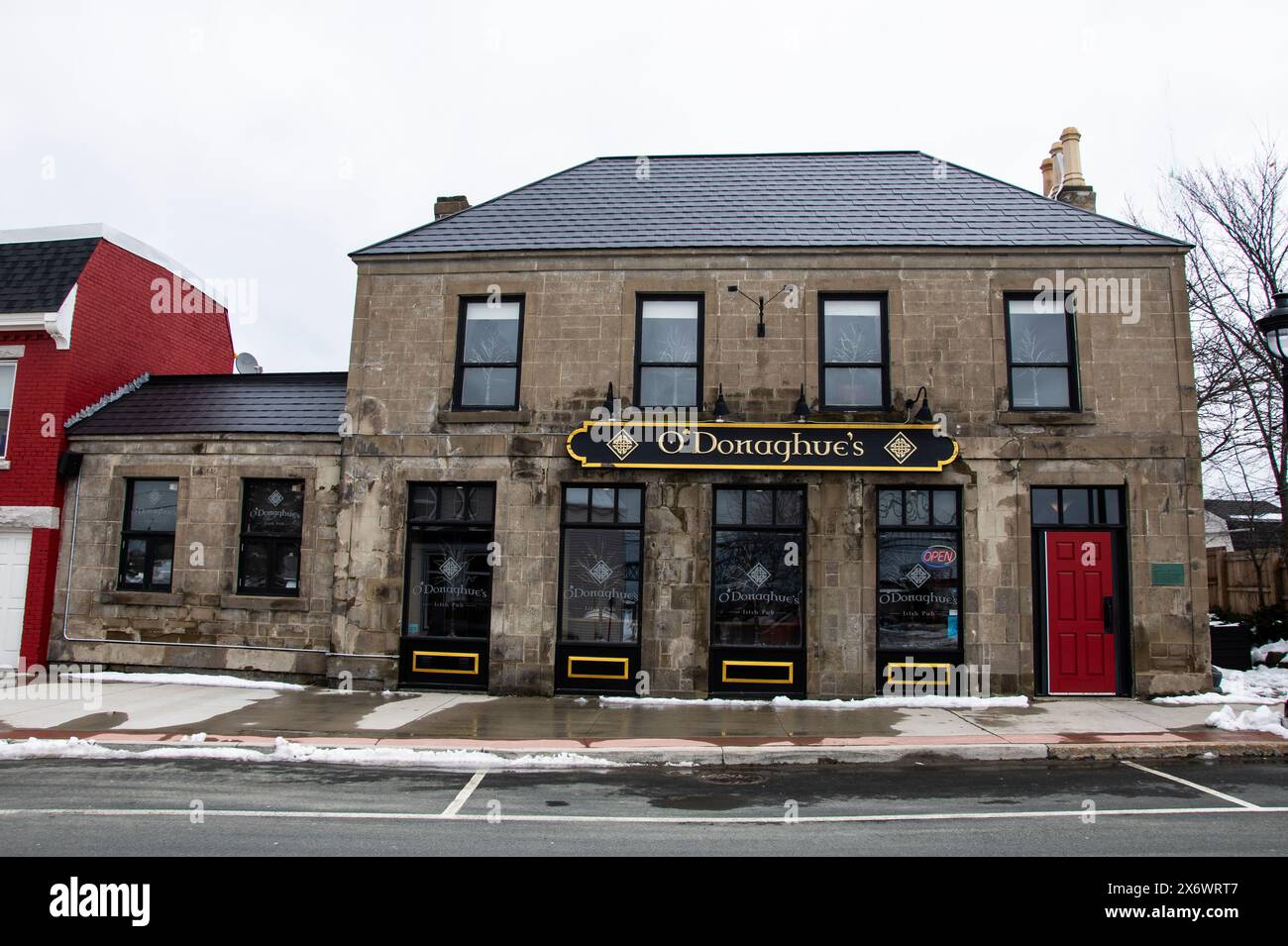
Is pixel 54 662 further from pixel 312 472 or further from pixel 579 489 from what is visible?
pixel 579 489

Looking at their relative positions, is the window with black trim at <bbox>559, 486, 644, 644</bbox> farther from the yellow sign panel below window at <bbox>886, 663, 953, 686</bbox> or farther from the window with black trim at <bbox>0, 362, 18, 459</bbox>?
the window with black trim at <bbox>0, 362, 18, 459</bbox>

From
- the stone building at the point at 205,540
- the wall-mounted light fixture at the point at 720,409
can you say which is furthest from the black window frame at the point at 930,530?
the stone building at the point at 205,540

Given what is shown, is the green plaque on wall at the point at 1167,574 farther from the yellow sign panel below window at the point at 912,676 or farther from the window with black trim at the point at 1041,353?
the yellow sign panel below window at the point at 912,676

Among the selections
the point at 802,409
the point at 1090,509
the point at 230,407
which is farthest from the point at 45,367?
the point at 1090,509

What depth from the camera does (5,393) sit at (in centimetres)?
1488

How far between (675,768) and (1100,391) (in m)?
8.59

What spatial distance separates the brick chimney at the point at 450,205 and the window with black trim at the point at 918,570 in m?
9.15

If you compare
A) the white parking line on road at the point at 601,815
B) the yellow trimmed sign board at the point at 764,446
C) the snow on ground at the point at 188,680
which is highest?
the yellow trimmed sign board at the point at 764,446

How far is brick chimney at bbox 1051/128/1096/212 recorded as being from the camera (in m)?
14.5

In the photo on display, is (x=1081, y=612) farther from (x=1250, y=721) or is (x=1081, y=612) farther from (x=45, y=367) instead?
(x=45, y=367)

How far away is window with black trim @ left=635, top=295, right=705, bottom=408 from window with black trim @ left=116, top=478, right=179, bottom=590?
824 centimetres

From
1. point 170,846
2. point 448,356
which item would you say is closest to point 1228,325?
point 448,356

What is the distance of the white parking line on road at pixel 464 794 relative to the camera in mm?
6895

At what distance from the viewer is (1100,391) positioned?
12.5m
